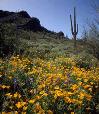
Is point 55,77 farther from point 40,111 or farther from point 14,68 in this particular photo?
point 40,111

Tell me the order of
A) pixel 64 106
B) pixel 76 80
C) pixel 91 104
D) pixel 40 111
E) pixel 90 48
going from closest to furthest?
pixel 40 111
pixel 64 106
pixel 91 104
pixel 76 80
pixel 90 48

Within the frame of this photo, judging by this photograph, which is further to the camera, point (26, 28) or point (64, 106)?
point (26, 28)

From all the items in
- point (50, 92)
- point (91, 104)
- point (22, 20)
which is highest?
point (22, 20)

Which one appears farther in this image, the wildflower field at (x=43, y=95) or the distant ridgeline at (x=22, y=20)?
the distant ridgeline at (x=22, y=20)

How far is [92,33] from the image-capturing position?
86.3ft

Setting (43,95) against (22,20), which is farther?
(22,20)

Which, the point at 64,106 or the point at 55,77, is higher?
the point at 55,77

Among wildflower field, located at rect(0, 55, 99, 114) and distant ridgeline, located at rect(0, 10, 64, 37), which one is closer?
wildflower field, located at rect(0, 55, 99, 114)

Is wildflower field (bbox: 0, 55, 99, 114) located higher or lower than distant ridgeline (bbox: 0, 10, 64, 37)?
lower

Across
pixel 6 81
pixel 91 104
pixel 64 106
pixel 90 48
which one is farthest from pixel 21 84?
pixel 90 48

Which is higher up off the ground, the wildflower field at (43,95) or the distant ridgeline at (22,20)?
the distant ridgeline at (22,20)

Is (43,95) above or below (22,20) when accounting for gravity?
below

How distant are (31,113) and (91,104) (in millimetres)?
1757

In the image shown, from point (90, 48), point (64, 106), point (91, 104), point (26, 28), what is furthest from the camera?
point (26, 28)
